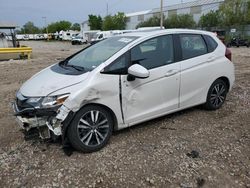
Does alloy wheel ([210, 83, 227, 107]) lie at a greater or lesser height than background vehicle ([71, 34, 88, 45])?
lesser

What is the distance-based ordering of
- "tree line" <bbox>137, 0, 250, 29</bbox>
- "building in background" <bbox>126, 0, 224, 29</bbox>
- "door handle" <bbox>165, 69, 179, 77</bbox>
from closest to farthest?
1. "door handle" <bbox>165, 69, 179, 77</bbox>
2. "tree line" <bbox>137, 0, 250, 29</bbox>
3. "building in background" <bbox>126, 0, 224, 29</bbox>

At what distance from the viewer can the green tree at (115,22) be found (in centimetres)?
5434

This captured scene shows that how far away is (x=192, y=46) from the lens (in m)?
4.18

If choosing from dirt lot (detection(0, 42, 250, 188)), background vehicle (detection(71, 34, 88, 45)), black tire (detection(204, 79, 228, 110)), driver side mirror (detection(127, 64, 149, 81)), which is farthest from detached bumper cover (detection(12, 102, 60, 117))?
background vehicle (detection(71, 34, 88, 45))

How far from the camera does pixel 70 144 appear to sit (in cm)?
322

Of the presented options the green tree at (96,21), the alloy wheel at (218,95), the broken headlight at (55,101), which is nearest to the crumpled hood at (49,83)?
the broken headlight at (55,101)

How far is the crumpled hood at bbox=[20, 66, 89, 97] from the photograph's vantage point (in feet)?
10.2

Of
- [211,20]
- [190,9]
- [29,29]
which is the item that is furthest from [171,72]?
[29,29]

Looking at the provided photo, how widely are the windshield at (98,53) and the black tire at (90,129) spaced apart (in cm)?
64

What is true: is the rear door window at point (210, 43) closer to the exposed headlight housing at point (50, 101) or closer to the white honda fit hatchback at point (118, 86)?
the white honda fit hatchback at point (118, 86)

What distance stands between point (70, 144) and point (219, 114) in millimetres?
2849

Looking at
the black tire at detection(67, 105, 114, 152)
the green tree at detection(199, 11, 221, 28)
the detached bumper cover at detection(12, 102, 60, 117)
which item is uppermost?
the green tree at detection(199, 11, 221, 28)

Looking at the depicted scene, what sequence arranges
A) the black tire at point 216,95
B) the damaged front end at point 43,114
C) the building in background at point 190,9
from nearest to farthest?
the damaged front end at point 43,114 < the black tire at point 216,95 < the building in background at point 190,9

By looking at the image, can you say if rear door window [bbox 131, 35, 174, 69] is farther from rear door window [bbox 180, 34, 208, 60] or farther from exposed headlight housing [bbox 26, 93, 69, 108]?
exposed headlight housing [bbox 26, 93, 69, 108]
